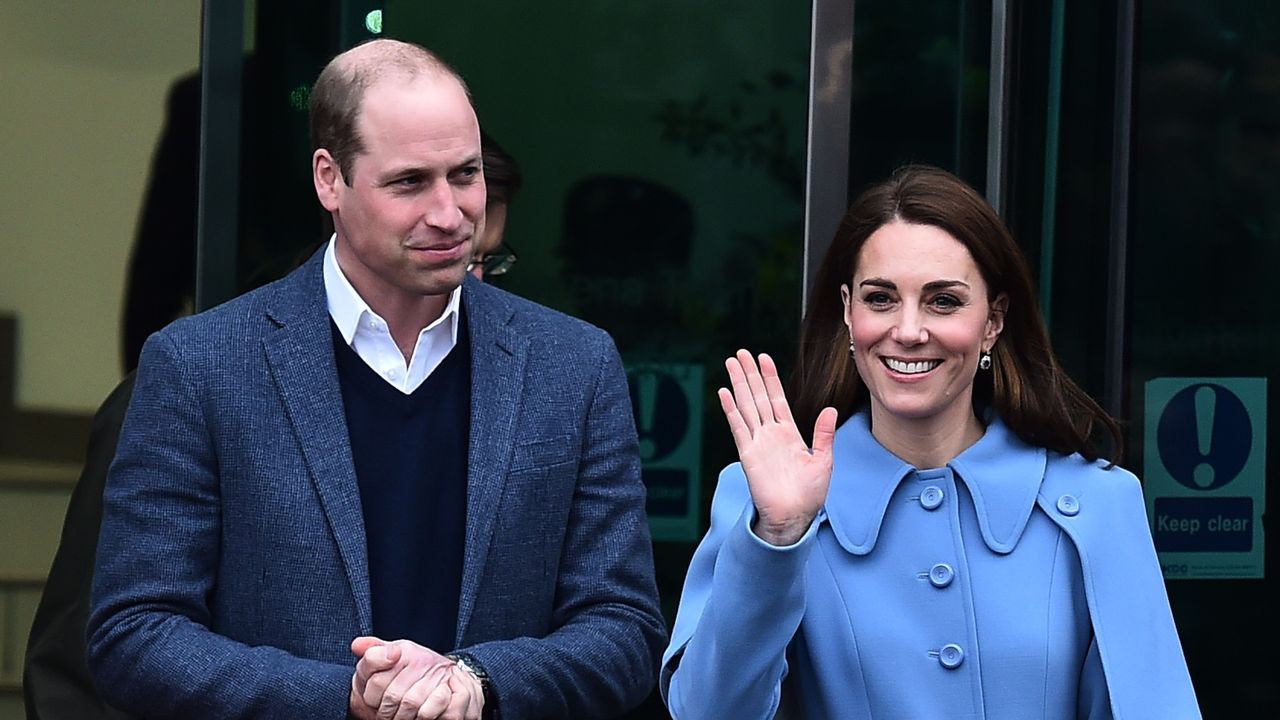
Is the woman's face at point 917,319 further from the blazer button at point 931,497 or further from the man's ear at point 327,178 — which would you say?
the man's ear at point 327,178

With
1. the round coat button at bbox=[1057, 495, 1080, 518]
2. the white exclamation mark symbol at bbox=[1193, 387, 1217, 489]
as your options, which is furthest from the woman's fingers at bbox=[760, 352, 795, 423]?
the white exclamation mark symbol at bbox=[1193, 387, 1217, 489]

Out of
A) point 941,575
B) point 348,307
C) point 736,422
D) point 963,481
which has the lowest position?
point 941,575

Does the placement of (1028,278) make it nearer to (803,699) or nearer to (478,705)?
(803,699)

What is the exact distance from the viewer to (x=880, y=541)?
2957 millimetres

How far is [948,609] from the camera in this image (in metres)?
2.85

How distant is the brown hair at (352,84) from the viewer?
2.96 metres

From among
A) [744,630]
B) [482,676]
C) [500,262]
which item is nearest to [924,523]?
[744,630]

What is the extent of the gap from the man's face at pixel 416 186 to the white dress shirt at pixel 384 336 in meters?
0.06

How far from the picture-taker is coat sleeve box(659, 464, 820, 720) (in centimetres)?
265

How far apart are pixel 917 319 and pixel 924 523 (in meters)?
0.29

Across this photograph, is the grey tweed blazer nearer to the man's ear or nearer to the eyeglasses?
the man's ear

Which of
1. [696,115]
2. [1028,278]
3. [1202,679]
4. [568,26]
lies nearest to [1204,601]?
[1202,679]

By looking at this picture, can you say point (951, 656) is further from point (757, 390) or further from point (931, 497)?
point (757, 390)

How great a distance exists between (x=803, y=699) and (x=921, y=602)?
0.21 metres
